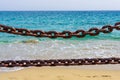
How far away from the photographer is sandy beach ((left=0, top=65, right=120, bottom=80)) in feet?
21.7

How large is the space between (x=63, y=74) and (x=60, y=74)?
0.18ft

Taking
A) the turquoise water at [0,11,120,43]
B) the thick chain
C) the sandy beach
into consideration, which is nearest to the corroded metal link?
the thick chain

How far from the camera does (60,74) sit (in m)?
7.01

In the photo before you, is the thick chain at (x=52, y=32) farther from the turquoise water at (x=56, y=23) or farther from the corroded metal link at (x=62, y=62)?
the turquoise water at (x=56, y=23)

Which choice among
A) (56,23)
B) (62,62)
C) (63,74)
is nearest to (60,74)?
(63,74)

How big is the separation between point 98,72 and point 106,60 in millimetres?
3226

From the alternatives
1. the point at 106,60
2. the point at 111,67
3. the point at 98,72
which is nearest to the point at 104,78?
the point at 98,72

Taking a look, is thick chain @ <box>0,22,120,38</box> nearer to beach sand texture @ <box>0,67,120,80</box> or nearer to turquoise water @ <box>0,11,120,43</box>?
beach sand texture @ <box>0,67,120,80</box>

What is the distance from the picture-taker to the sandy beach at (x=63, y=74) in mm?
6605

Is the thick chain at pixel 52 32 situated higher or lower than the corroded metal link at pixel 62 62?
higher

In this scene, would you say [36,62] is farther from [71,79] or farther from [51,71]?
[51,71]

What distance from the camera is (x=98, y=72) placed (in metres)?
7.36

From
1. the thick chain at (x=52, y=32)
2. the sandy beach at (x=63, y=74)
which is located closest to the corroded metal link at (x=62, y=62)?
the thick chain at (x=52, y=32)

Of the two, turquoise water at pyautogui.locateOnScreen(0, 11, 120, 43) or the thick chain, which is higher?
the thick chain
